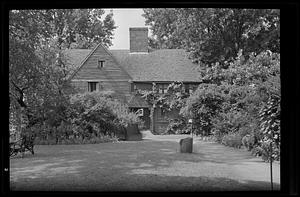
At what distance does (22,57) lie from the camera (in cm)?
920

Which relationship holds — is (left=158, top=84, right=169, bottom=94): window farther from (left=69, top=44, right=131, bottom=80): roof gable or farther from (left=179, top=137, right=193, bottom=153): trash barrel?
(left=179, top=137, right=193, bottom=153): trash barrel

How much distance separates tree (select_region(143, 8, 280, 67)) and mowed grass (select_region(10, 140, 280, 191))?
522 inches

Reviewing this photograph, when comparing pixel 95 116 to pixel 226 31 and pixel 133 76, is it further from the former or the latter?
pixel 226 31

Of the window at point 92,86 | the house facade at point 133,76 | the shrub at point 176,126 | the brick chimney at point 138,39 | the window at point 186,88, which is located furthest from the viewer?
the brick chimney at point 138,39

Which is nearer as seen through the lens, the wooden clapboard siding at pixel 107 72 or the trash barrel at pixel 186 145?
the trash barrel at pixel 186 145

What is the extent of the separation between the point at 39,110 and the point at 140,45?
15.1 m

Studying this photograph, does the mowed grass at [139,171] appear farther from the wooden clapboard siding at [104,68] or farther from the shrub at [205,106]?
the wooden clapboard siding at [104,68]

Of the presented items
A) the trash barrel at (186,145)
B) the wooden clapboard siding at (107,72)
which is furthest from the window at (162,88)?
the trash barrel at (186,145)

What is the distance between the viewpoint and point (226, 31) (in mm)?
25516

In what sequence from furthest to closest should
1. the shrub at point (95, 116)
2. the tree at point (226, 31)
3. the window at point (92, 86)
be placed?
the window at point (92, 86) < the tree at point (226, 31) < the shrub at point (95, 116)

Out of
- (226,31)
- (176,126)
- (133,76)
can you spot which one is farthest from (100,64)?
(226,31)

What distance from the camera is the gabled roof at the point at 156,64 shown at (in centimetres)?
2716

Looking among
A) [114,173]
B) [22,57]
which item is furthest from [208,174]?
[22,57]

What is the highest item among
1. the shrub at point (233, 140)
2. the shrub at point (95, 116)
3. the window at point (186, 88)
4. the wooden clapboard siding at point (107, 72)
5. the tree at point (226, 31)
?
the tree at point (226, 31)
